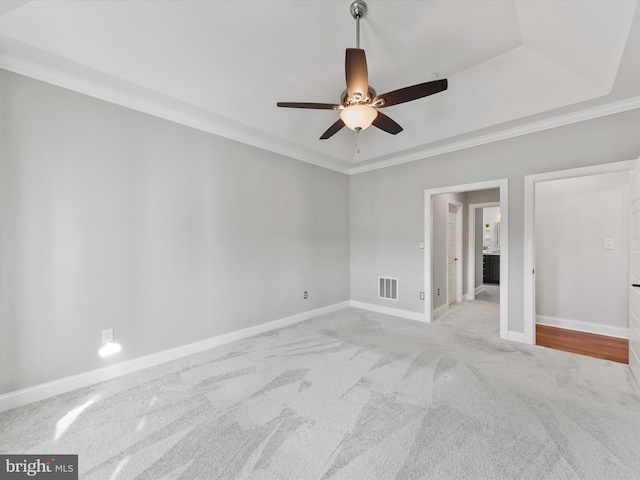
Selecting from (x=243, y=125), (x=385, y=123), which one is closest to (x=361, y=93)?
(x=385, y=123)

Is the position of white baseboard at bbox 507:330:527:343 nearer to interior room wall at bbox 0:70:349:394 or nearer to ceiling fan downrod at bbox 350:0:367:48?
interior room wall at bbox 0:70:349:394

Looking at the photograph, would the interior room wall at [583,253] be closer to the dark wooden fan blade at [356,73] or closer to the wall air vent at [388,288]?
the wall air vent at [388,288]

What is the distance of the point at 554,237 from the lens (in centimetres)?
410

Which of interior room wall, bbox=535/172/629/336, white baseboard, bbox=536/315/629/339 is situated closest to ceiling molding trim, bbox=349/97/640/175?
interior room wall, bbox=535/172/629/336

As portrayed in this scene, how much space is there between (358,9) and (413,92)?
33.6 inches

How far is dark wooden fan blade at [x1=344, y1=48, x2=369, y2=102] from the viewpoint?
1.73 metres

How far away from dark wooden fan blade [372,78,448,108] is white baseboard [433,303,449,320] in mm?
3618

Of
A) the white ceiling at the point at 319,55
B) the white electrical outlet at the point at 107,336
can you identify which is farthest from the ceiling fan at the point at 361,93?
the white electrical outlet at the point at 107,336

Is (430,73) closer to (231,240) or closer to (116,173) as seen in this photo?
(231,240)

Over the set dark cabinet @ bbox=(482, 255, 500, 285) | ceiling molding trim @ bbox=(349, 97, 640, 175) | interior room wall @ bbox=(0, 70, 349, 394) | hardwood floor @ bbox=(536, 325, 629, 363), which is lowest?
hardwood floor @ bbox=(536, 325, 629, 363)

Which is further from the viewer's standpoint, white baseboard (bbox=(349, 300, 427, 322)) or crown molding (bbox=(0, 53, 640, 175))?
white baseboard (bbox=(349, 300, 427, 322))

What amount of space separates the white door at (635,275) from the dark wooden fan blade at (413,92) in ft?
6.82

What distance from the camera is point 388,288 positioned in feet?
15.5

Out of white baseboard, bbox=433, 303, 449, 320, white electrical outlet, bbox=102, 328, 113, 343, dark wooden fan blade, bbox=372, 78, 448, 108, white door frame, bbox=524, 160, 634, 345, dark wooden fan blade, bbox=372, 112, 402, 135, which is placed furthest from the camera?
white baseboard, bbox=433, 303, 449, 320
